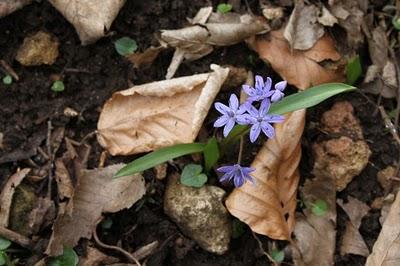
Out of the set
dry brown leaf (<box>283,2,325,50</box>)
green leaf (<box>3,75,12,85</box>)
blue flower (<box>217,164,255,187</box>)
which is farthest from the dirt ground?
A: blue flower (<box>217,164,255,187</box>)

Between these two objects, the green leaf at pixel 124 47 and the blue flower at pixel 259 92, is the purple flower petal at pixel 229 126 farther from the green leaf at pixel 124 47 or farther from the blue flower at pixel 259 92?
the green leaf at pixel 124 47

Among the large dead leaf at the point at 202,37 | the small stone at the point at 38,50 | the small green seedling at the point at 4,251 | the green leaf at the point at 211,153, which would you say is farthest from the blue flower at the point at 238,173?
the small stone at the point at 38,50

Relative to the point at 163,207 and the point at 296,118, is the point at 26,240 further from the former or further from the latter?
the point at 296,118

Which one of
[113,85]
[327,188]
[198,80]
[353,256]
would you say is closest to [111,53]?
[113,85]

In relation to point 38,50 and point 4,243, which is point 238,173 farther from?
point 38,50

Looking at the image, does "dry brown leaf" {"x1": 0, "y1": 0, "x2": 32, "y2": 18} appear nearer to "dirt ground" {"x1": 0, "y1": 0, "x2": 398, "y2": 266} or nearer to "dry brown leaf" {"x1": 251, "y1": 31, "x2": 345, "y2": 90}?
"dirt ground" {"x1": 0, "y1": 0, "x2": 398, "y2": 266}

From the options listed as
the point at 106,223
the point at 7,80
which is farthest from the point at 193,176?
the point at 7,80
